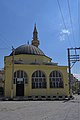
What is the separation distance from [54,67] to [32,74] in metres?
5.55

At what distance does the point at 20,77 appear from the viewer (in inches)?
2053

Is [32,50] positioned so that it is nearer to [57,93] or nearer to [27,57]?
[27,57]

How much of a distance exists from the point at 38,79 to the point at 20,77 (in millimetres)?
4259

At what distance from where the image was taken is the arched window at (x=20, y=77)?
2041 inches

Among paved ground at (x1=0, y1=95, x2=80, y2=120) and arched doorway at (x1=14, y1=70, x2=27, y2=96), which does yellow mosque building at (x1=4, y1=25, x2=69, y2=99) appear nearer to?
arched doorway at (x1=14, y1=70, x2=27, y2=96)

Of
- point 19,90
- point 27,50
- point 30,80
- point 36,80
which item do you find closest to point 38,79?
point 36,80

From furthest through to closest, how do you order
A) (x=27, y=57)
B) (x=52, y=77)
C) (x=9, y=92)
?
(x=27, y=57), (x=52, y=77), (x=9, y=92)

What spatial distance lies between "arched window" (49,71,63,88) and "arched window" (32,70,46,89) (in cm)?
177

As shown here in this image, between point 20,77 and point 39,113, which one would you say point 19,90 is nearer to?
point 20,77

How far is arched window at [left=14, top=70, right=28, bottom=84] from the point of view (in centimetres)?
5184

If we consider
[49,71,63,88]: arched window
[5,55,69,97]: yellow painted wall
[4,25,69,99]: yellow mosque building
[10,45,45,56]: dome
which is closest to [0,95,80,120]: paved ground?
[4,25,69,99]: yellow mosque building

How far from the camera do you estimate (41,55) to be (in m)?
61.0

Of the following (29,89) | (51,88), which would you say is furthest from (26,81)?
(51,88)

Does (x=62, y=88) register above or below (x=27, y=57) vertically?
below
